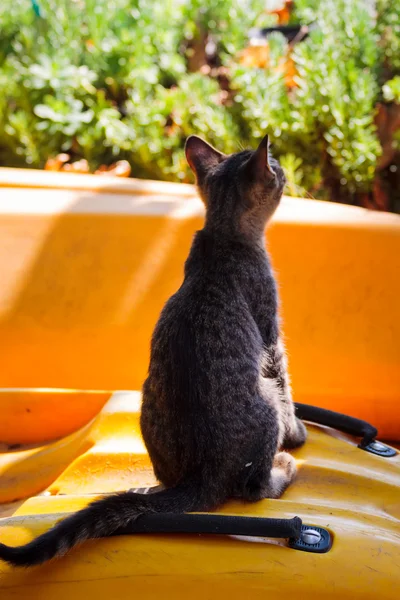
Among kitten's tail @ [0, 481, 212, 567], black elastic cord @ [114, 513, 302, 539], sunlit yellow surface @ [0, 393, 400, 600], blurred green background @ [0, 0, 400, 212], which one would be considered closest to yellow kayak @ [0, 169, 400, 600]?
sunlit yellow surface @ [0, 393, 400, 600]

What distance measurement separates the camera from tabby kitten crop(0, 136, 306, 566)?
4.99 feet

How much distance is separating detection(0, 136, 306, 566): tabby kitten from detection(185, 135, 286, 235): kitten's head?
0.02m

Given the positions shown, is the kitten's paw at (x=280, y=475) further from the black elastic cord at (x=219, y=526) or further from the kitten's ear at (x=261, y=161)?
the kitten's ear at (x=261, y=161)

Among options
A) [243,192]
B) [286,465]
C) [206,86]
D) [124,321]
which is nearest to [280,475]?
[286,465]

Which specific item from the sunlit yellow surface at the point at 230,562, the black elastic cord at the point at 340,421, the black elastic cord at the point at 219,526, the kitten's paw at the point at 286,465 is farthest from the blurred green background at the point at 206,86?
the black elastic cord at the point at 219,526

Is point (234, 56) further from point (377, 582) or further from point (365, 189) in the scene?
point (377, 582)

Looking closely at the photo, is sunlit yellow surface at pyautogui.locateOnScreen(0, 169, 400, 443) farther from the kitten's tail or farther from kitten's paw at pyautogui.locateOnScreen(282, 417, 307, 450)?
the kitten's tail

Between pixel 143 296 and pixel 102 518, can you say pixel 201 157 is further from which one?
pixel 102 518

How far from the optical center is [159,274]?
94.2 inches

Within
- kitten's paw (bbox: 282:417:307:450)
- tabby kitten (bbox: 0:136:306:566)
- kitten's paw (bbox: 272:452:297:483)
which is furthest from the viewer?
→ kitten's paw (bbox: 282:417:307:450)

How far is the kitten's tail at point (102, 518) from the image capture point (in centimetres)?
123

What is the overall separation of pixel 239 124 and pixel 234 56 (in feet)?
1.74

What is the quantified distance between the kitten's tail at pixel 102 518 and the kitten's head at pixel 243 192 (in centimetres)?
76

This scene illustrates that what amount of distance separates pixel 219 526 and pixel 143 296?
116cm
